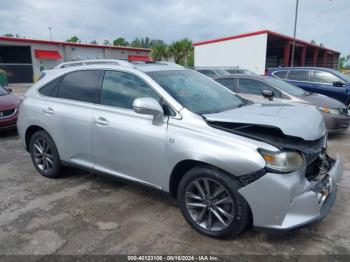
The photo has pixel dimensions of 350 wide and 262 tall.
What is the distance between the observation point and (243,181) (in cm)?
249

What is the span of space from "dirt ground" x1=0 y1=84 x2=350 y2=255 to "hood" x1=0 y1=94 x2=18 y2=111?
3.64 m

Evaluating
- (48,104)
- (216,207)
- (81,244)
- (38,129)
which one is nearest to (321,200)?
(216,207)

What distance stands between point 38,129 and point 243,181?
3.32 m

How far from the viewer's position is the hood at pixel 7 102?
709 cm

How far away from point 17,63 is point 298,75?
111 ft

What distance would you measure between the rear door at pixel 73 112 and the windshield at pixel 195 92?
94cm

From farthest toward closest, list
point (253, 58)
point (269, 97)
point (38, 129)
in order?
1. point (253, 58)
2. point (269, 97)
3. point (38, 129)

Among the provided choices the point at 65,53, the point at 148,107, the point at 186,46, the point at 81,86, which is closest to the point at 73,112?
the point at 81,86

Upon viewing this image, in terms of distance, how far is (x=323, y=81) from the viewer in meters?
9.33

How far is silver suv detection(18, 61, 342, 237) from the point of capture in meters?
2.44

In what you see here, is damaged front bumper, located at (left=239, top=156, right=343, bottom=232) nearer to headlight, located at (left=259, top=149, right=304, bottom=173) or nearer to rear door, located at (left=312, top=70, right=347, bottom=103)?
headlight, located at (left=259, top=149, right=304, bottom=173)

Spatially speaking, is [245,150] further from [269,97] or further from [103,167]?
[269,97]

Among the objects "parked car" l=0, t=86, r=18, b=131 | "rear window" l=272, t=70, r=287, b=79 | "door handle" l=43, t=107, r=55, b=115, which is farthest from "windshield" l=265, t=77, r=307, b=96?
"parked car" l=0, t=86, r=18, b=131

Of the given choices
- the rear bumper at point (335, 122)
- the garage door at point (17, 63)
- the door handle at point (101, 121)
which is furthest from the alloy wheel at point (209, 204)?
the garage door at point (17, 63)
